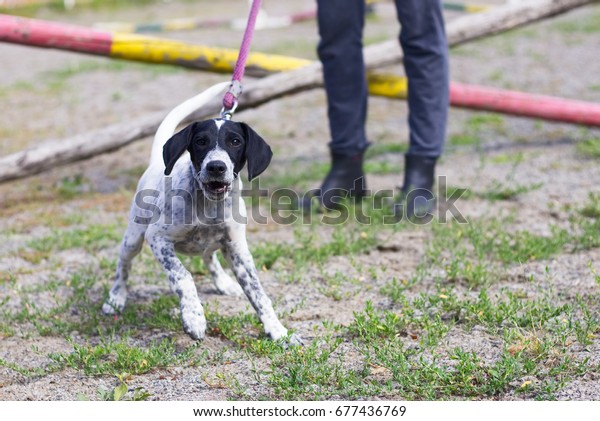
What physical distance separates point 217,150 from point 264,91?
2.53 meters

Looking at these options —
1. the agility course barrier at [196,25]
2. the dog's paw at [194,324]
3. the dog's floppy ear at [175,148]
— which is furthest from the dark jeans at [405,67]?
the agility course barrier at [196,25]

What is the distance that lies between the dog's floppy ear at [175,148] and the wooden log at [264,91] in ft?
7.63

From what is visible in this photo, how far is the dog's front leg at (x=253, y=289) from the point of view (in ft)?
11.2

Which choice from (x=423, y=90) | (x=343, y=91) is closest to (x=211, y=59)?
(x=343, y=91)

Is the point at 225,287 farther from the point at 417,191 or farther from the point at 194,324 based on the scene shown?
the point at 417,191

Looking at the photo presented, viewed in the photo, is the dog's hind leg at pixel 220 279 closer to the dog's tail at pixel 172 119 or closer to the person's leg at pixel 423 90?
the dog's tail at pixel 172 119

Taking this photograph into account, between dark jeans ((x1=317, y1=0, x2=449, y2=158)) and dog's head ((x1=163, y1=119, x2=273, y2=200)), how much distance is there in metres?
1.80

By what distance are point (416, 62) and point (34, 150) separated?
238 cm

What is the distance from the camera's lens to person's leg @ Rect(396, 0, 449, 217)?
192 inches

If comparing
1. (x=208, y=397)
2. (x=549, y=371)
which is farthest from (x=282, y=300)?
(x=549, y=371)

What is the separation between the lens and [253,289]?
11.5ft

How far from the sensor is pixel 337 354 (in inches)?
130

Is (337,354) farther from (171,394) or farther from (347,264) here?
(347,264)

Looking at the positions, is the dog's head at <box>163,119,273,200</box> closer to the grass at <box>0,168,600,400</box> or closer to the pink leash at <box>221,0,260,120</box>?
the pink leash at <box>221,0,260,120</box>
